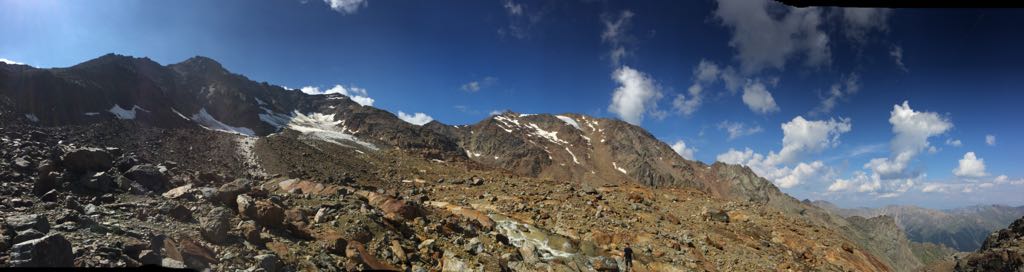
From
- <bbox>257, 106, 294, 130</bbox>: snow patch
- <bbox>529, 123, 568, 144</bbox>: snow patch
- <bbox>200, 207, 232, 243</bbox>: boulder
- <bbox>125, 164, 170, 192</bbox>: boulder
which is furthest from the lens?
<bbox>529, 123, 568, 144</bbox>: snow patch

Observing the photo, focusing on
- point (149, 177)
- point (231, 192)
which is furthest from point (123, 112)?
point (231, 192)

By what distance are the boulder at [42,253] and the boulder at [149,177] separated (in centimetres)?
902

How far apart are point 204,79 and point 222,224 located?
465ft

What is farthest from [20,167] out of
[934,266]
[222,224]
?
[934,266]

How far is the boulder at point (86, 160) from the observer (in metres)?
15.6

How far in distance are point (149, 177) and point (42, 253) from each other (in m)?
10.2

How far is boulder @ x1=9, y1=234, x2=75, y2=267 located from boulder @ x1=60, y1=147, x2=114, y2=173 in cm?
957

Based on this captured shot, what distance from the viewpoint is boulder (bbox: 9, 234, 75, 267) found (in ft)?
25.8

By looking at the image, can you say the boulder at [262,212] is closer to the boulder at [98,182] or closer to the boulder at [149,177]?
the boulder at [98,182]

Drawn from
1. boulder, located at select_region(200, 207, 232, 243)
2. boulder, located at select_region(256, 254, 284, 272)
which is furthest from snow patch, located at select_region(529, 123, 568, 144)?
boulder, located at select_region(256, 254, 284, 272)

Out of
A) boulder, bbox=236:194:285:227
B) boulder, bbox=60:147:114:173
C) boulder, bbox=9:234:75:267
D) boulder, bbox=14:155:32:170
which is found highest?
boulder, bbox=60:147:114:173

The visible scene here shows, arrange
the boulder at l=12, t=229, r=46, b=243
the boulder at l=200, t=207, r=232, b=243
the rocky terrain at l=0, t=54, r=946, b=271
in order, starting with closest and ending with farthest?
the boulder at l=12, t=229, r=46, b=243 → the rocky terrain at l=0, t=54, r=946, b=271 → the boulder at l=200, t=207, r=232, b=243

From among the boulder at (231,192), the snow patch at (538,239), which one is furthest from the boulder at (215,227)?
the snow patch at (538,239)

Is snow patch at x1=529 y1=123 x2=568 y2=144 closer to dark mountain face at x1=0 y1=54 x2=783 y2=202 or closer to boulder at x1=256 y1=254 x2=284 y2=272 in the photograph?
dark mountain face at x1=0 y1=54 x2=783 y2=202
